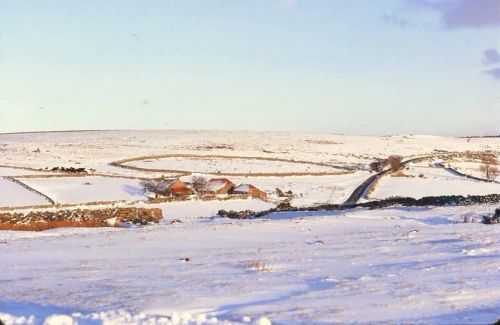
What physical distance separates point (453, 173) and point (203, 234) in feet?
236

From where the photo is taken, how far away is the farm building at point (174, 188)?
2084 inches

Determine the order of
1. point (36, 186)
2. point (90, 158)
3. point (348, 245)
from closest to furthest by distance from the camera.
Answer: point (348, 245) < point (36, 186) < point (90, 158)

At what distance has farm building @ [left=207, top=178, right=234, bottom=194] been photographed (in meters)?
54.5

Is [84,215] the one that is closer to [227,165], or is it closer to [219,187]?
[219,187]

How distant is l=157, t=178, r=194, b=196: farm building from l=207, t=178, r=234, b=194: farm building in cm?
192

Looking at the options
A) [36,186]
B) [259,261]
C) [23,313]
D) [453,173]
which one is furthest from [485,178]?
[23,313]

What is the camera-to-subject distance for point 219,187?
55250 mm

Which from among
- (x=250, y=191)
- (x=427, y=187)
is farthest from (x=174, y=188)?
(x=427, y=187)

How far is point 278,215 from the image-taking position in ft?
78.8

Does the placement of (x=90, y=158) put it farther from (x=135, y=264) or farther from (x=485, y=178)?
(x=135, y=264)

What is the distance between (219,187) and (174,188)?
178 inches

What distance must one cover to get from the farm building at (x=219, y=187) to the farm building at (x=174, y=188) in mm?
1921

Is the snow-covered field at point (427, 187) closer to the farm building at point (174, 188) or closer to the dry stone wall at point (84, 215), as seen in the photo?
the farm building at point (174, 188)

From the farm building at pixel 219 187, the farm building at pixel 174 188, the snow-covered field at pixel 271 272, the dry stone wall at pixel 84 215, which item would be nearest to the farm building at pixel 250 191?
the farm building at pixel 219 187
